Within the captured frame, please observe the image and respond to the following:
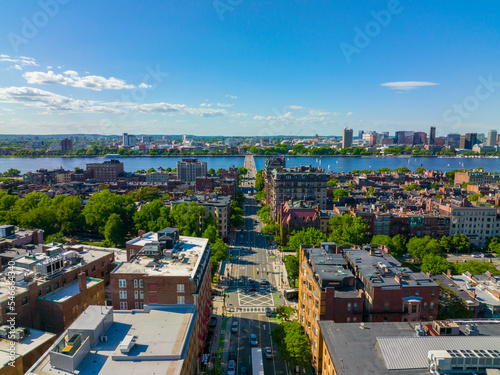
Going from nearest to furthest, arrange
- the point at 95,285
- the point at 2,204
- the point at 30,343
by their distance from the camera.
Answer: the point at 30,343 → the point at 95,285 → the point at 2,204

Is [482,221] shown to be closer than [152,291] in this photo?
No

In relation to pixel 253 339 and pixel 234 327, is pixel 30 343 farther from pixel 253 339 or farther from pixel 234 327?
pixel 253 339

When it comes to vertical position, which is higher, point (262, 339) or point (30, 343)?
point (30, 343)

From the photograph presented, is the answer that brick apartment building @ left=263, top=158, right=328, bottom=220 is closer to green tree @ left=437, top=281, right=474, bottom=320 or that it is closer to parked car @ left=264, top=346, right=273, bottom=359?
green tree @ left=437, top=281, right=474, bottom=320

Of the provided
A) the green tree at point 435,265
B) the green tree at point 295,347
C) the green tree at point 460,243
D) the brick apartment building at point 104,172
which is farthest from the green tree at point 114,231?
the brick apartment building at point 104,172

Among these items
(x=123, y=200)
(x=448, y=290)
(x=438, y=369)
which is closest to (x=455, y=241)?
(x=448, y=290)

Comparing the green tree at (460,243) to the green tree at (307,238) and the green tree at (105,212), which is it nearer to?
the green tree at (307,238)

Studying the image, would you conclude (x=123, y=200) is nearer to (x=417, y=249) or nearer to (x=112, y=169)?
(x=417, y=249)

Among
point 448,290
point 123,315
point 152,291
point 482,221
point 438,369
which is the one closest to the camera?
point 438,369

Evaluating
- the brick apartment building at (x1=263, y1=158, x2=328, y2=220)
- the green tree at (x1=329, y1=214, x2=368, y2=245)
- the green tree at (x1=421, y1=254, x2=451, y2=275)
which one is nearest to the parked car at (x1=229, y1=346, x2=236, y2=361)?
the green tree at (x1=421, y1=254, x2=451, y2=275)
